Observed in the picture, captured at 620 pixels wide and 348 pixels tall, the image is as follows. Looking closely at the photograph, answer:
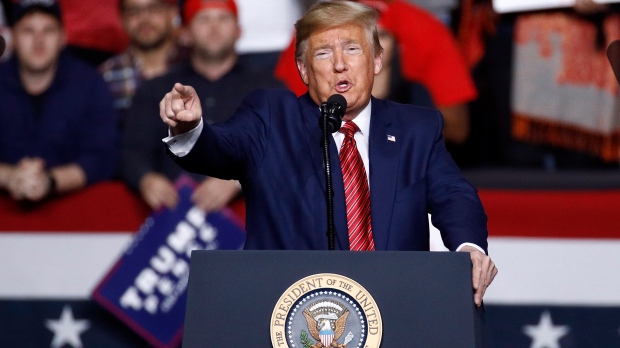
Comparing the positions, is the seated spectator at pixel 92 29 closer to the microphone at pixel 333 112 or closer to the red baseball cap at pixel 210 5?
the red baseball cap at pixel 210 5

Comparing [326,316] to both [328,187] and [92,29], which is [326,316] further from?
[92,29]

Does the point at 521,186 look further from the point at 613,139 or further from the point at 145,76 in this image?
the point at 145,76

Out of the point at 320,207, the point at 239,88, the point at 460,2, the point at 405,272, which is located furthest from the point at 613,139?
the point at 405,272

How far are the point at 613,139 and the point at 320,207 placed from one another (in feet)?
7.73

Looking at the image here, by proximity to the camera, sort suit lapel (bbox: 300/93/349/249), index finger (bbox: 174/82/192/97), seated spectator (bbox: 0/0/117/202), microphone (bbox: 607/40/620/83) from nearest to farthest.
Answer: index finger (bbox: 174/82/192/97)
suit lapel (bbox: 300/93/349/249)
microphone (bbox: 607/40/620/83)
seated spectator (bbox: 0/0/117/202)

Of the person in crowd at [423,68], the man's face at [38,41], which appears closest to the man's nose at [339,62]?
the person in crowd at [423,68]

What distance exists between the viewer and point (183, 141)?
1.82 metres

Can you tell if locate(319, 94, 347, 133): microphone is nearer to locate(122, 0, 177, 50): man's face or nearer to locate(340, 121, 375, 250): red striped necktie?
locate(340, 121, 375, 250): red striped necktie

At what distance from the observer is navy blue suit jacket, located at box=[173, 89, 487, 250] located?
6.33ft

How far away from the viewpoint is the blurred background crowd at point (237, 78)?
157 inches

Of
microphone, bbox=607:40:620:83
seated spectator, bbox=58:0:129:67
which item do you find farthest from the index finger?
seated spectator, bbox=58:0:129:67

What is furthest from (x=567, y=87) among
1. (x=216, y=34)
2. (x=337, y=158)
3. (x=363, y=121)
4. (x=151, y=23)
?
(x=337, y=158)

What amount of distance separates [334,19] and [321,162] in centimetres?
32

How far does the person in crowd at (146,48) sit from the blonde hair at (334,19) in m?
2.26
